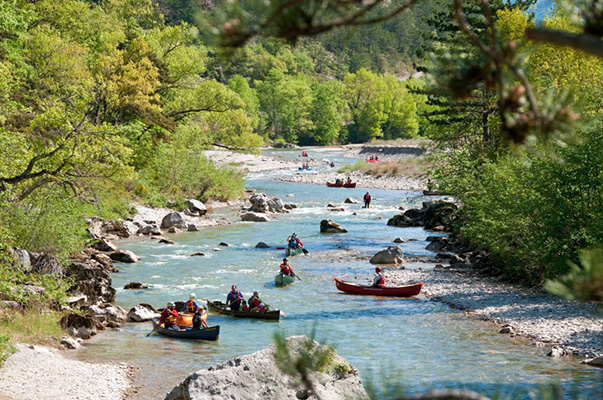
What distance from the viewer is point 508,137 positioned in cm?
387

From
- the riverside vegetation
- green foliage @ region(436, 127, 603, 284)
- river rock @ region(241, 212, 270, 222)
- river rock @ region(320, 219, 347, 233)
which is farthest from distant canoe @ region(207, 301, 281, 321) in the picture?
river rock @ region(241, 212, 270, 222)

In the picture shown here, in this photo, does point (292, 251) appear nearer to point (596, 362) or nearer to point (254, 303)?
point (254, 303)

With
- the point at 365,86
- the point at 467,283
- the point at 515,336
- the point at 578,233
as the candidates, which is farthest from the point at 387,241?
the point at 365,86

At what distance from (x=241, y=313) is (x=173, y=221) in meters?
17.8

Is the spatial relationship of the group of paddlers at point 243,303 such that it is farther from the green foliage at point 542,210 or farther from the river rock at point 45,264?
the green foliage at point 542,210

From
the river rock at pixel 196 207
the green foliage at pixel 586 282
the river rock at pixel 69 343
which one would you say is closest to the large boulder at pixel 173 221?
the river rock at pixel 196 207

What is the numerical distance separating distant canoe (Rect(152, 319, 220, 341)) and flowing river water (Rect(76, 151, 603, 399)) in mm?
230

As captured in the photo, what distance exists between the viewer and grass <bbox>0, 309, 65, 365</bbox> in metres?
16.0

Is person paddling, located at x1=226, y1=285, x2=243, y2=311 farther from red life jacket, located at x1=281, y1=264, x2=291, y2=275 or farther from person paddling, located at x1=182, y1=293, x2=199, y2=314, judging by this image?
red life jacket, located at x1=281, y1=264, x2=291, y2=275

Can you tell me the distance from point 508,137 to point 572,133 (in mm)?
350

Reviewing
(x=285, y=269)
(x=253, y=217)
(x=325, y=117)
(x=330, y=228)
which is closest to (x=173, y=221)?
(x=253, y=217)

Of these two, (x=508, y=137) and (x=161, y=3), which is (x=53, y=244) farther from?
(x=161, y=3)

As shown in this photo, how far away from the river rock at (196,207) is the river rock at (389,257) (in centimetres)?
1580

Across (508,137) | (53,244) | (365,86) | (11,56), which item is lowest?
(53,244)
